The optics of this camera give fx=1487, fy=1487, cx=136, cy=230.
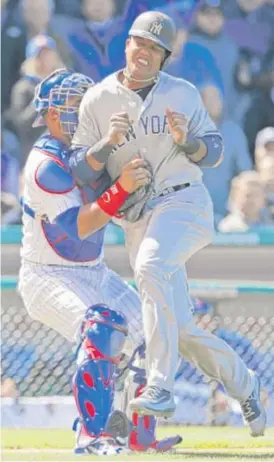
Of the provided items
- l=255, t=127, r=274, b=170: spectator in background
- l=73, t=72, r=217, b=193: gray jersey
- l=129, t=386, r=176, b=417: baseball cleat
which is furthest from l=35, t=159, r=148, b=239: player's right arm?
l=255, t=127, r=274, b=170: spectator in background

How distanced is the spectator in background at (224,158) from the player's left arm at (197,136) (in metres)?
4.32

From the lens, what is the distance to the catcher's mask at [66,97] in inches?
261

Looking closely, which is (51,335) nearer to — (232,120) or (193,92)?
(193,92)

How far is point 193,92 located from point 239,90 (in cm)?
520

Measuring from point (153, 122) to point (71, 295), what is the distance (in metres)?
0.89

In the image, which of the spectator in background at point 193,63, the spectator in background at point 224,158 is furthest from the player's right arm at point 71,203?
the spectator in background at point 193,63

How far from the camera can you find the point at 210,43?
11.4 meters

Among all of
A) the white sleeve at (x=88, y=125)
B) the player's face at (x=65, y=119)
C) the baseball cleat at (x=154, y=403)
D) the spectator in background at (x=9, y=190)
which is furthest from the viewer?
the spectator in background at (x=9, y=190)

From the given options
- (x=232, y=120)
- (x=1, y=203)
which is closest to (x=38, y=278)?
(x=1, y=203)

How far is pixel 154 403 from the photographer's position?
5.88 meters

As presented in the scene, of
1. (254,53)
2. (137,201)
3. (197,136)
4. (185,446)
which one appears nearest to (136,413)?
(185,446)

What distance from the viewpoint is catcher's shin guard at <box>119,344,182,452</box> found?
6.39 meters

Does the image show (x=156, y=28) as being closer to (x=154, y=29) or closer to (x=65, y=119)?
(x=154, y=29)

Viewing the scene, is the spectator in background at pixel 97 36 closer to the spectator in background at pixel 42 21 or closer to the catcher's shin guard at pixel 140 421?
the spectator in background at pixel 42 21
